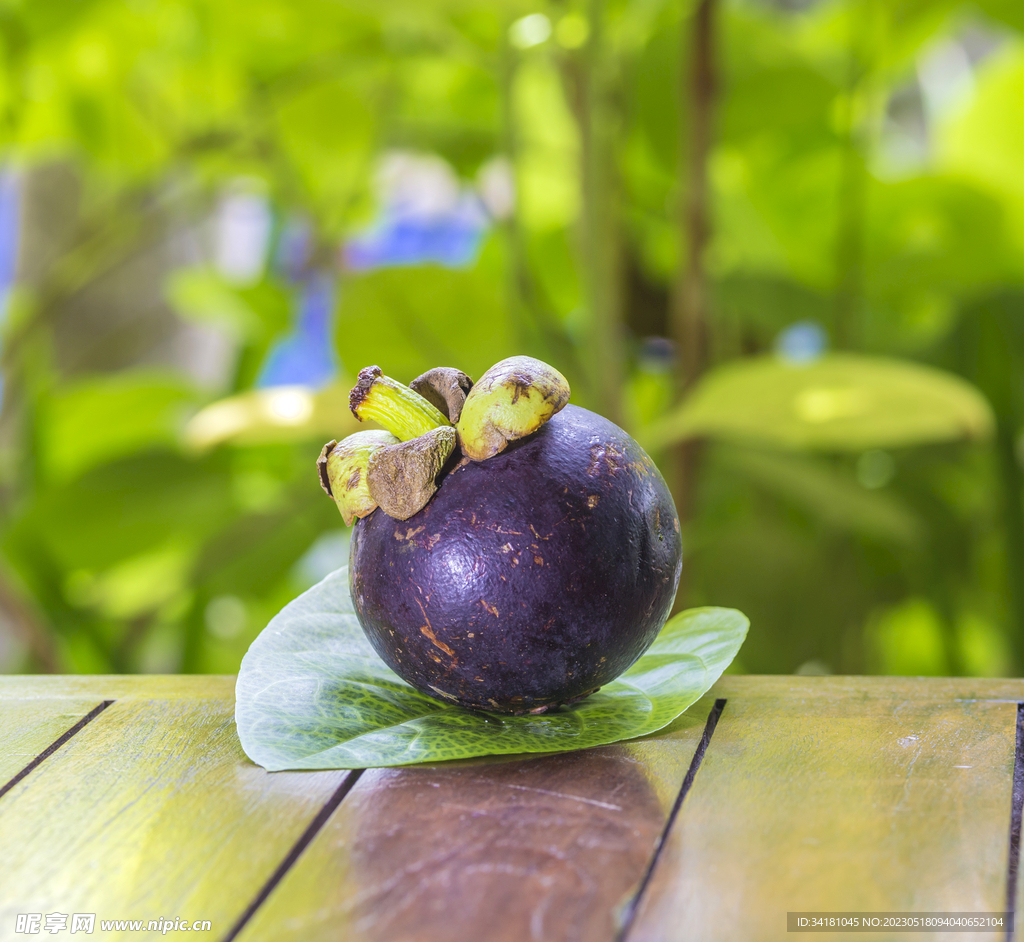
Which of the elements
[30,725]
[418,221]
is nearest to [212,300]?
[30,725]

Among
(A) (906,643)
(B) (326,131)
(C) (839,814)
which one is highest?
(B) (326,131)

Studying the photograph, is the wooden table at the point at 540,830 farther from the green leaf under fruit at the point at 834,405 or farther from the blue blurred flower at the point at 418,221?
the blue blurred flower at the point at 418,221

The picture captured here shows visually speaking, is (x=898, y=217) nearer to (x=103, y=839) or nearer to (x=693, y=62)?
(x=693, y=62)

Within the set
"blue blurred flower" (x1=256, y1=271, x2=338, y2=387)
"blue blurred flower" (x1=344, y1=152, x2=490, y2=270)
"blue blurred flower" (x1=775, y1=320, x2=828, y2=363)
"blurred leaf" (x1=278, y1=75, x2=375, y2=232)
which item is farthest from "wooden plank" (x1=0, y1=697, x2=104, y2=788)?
"blue blurred flower" (x1=344, y1=152, x2=490, y2=270)

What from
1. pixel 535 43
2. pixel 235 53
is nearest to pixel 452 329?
pixel 535 43

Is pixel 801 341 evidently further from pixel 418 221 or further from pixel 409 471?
pixel 409 471
